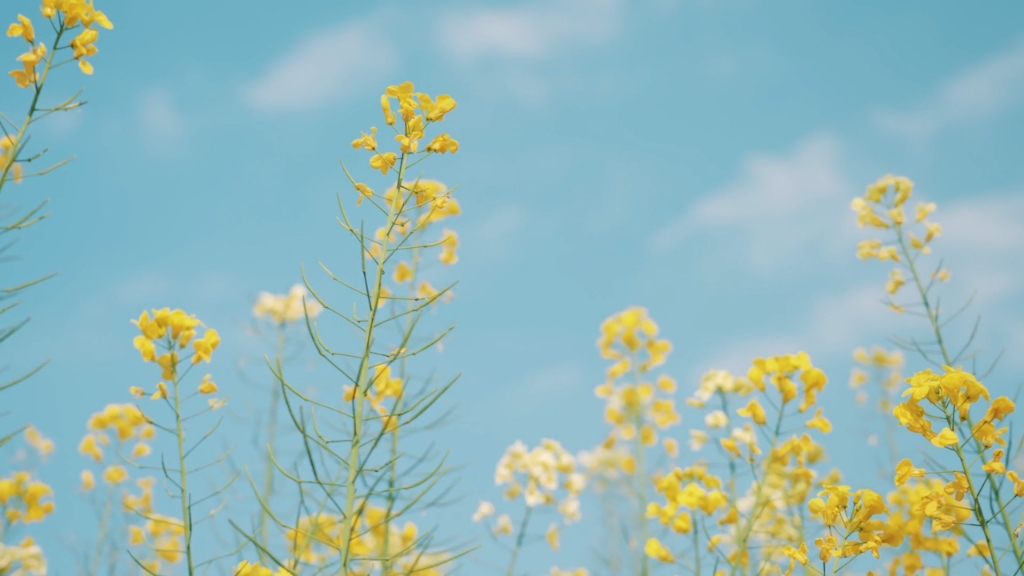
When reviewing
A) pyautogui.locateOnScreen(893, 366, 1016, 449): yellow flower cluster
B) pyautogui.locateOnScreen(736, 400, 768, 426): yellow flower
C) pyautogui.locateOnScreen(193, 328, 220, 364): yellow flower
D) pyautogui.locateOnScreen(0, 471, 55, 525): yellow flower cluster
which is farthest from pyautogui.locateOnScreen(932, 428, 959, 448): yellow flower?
pyautogui.locateOnScreen(0, 471, 55, 525): yellow flower cluster

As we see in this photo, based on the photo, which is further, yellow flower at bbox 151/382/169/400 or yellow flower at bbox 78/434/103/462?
yellow flower at bbox 78/434/103/462

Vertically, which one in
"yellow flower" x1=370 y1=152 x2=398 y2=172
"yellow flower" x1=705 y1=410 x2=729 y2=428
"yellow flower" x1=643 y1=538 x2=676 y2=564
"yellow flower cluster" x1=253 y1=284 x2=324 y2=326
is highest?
"yellow flower cluster" x1=253 y1=284 x2=324 y2=326

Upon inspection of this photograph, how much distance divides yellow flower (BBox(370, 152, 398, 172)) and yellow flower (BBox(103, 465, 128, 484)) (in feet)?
14.7

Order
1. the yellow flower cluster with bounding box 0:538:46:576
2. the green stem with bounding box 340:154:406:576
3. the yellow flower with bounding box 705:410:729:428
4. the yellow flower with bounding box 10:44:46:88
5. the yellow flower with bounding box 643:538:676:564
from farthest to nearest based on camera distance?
the yellow flower with bounding box 705:410:729:428, the yellow flower with bounding box 643:538:676:564, the yellow flower cluster with bounding box 0:538:46:576, the yellow flower with bounding box 10:44:46:88, the green stem with bounding box 340:154:406:576

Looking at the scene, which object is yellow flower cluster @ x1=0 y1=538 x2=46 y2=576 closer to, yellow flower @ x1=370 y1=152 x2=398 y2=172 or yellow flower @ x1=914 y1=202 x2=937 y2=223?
yellow flower @ x1=370 y1=152 x2=398 y2=172

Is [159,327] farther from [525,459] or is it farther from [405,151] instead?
[525,459]

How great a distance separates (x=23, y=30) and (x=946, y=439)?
9.53ft

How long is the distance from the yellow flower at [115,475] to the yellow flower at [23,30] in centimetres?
397

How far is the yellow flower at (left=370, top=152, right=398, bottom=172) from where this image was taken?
1853 millimetres

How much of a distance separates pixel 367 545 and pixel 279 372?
330 cm

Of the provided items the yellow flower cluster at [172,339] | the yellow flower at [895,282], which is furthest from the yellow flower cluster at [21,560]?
the yellow flower at [895,282]

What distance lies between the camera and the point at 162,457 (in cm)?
186

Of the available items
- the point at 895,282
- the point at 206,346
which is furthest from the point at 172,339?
Answer: the point at 895,282

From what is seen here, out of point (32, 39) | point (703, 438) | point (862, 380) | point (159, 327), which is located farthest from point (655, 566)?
point (862, 380)
